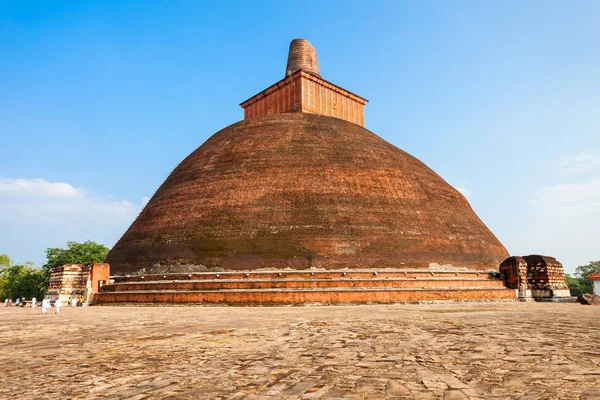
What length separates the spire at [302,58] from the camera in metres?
25.7

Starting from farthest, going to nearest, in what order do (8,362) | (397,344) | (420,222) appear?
1. (420,222)
2. (397,344)
3. (8,362)

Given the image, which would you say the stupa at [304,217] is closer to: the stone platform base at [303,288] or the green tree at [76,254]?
the stone platform base at [303,288]

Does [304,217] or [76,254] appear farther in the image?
[76,254]

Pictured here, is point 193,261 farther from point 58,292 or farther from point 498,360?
point 498,360

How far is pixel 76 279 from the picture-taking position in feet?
59.5

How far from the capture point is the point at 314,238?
14.9m

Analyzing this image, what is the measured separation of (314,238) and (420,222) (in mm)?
4335

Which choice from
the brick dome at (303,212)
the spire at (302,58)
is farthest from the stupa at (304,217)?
the spire at (302,58)

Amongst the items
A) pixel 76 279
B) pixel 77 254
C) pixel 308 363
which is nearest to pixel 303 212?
pixel 76 279

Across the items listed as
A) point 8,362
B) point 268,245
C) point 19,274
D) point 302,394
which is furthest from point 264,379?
point 19,274

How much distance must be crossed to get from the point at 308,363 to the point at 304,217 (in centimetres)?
1138

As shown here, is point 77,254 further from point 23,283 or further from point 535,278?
point 535,278

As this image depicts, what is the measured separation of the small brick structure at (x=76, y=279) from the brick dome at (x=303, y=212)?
0.72 m

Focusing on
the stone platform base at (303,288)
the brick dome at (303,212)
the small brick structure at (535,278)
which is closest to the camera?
the stone platform base at (303,288)
